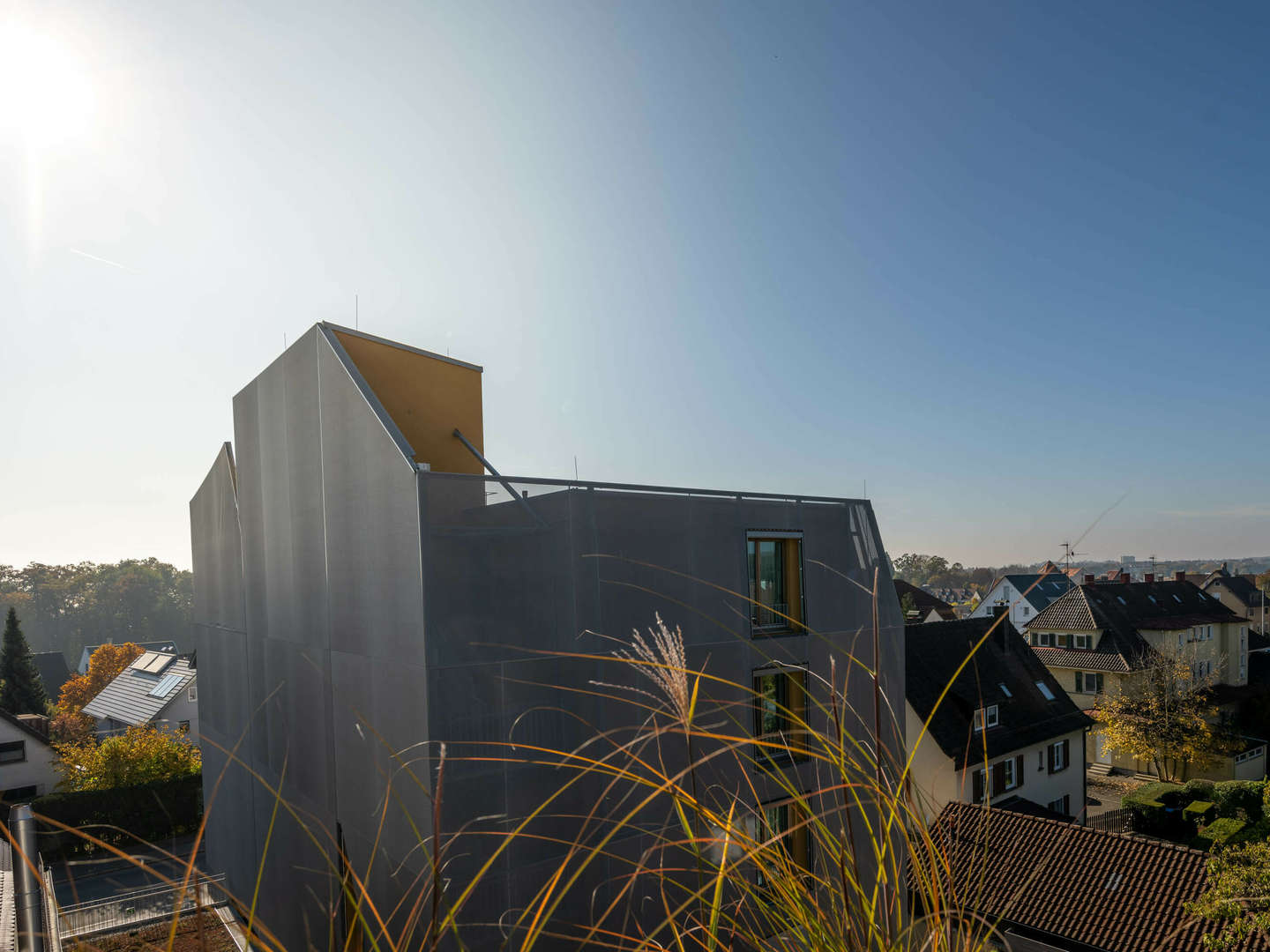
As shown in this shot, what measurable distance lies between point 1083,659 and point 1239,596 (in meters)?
26.1

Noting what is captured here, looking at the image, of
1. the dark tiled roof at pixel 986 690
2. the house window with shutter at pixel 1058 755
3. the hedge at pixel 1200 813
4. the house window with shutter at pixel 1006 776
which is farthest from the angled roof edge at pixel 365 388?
the hedge at pixel 1200 813

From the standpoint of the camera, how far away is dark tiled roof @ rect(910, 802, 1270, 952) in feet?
31.6

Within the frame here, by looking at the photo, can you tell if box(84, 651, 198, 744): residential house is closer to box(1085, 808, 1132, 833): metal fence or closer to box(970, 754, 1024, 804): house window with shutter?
box(970, 754, 1024, 804): house window with shutter

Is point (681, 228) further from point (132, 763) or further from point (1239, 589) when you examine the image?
point (1239, 589)

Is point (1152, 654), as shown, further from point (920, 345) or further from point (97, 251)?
point (97, 251)

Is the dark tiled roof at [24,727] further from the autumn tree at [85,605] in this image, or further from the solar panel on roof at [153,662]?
the autumn tree at [85,605]

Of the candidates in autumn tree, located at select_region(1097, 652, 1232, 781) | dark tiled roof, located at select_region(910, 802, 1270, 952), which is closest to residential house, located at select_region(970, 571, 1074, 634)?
autumn tree, located at select_region(1097, 652, 1232, 781)

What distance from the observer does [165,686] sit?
2716 cm

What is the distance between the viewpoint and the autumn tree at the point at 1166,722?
21016mm

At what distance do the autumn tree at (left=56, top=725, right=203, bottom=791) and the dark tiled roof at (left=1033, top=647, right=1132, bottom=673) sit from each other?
87.2ft

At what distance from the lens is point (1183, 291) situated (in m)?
11.8

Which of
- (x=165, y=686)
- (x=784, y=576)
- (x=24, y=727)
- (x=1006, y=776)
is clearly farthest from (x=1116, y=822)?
(x=165, y=686)

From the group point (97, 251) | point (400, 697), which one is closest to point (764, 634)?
point (400, 697)

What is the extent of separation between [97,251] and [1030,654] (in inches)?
914
